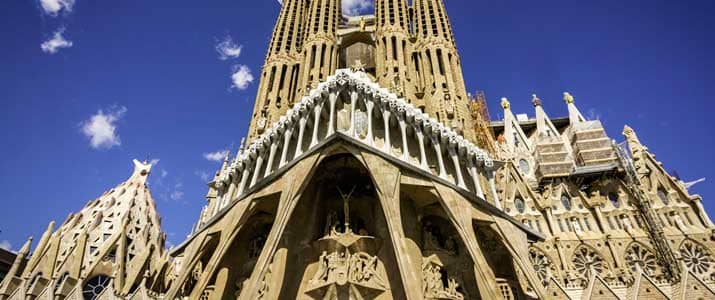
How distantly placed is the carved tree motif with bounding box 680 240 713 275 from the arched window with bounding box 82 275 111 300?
29.0 meters

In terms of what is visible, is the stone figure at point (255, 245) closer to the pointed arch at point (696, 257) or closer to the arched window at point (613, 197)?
the pointed arch at point (696, 257)

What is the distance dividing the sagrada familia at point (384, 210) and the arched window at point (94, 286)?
0.06m

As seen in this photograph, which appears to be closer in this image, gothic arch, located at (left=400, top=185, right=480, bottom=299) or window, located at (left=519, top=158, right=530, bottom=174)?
gothic arch, located at (left=400, top=185, right=480, bottom=299)

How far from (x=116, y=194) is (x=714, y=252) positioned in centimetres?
3301

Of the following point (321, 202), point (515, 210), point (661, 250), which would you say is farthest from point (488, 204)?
point (661, 250)

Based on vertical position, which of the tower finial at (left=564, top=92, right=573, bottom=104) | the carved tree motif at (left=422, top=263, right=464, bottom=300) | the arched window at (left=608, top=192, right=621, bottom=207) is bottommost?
the carved tree motif at (left=422, top=263, right=464, bottom=300)

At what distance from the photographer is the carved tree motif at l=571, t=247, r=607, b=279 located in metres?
20.5

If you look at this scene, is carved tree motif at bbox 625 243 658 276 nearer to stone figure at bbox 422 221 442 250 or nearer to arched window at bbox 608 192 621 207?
arched window at bbox 608 192 621 207

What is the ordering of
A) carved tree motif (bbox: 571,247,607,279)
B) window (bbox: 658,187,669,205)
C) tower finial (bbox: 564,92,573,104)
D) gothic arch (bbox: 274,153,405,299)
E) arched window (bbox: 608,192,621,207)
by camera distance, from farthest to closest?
tower finial (bbox: 564,92,573,104) → arched window (bbox: 608,192,621,207) → window (bbox: 658,187,669,205) → carved tree motif (bbox: 571,247,607,279) → gothic arch (bbox: 274,153,405,299)

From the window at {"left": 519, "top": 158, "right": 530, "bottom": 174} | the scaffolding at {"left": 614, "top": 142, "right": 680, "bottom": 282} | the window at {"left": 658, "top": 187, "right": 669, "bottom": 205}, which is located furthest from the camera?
the window at {"left": 519, "top": 158, "right": 530, "bottom": 174}

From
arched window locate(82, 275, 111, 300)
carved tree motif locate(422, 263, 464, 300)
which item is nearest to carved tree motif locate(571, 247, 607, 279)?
carved tree motif locate(422, 263, 464, 300)

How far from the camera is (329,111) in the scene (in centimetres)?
1531

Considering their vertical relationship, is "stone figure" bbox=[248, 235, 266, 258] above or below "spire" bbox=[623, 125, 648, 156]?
below

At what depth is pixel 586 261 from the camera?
2077 cm
